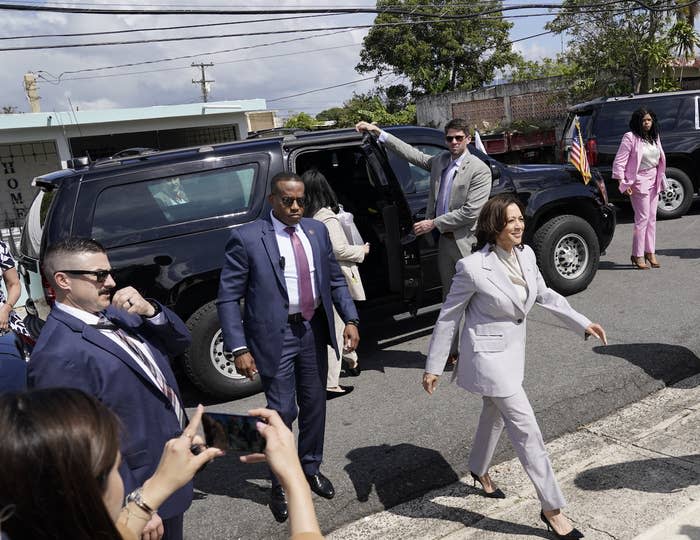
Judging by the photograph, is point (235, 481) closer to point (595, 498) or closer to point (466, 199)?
point (595, 498)

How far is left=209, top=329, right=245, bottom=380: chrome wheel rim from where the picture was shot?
16.6 ft

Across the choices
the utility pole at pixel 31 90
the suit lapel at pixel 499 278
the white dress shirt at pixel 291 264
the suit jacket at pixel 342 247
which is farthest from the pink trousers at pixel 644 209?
the utility pole at pixel 31 90

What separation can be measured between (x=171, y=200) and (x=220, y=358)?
1260 millimetres

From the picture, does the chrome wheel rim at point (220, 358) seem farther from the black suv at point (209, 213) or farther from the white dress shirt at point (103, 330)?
the white dress shirt at point (103, 330)

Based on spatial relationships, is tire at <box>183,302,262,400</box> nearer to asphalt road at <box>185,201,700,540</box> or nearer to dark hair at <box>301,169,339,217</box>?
asphalt road at <box>185,201,700,540</box>

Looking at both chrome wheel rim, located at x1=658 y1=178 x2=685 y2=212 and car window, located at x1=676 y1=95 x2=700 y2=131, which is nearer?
chrome wheel rim, located at x1=658 y1=178 x2=685 y2=212

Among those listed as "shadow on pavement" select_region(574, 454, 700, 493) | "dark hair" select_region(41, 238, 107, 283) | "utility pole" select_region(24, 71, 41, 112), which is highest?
"utility pole" select_region(24, 71, 41, 112)

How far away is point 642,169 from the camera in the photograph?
7.71m

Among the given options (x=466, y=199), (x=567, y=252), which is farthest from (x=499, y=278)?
(x=567, y=252)

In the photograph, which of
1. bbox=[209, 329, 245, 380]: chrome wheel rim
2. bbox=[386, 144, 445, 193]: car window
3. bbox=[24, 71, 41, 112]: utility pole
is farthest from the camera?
bbox=[24, 71, 41, 112]: utility pole

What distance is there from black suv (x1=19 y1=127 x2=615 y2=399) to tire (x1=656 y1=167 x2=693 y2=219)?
233 inches

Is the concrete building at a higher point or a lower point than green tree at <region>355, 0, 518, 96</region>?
lower

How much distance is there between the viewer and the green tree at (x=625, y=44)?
62.5 ft

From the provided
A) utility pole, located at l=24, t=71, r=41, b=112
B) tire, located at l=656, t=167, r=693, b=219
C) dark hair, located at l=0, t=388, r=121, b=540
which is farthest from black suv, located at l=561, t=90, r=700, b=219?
utility pole, located at l=24, t=71, r=41, b=112
